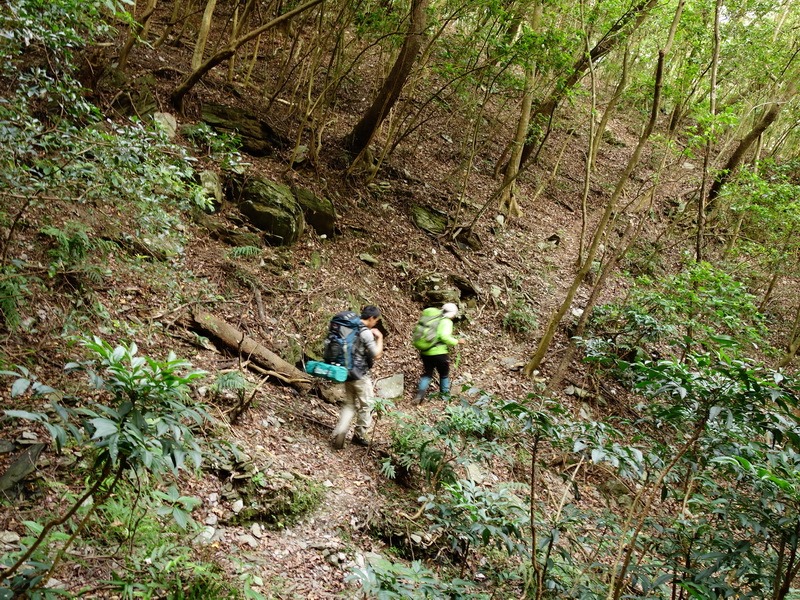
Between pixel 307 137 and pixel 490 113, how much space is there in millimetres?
8739

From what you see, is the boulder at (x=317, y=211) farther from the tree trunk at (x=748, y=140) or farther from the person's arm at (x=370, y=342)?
the tree trunk at (x=748, y=140)

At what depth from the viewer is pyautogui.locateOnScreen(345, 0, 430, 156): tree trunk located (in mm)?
10180

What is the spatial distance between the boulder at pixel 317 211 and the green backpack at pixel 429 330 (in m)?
3.52

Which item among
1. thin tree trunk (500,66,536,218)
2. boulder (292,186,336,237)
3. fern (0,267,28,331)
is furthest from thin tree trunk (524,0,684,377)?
fern (0,267,28,331)

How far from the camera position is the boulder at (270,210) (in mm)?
9039

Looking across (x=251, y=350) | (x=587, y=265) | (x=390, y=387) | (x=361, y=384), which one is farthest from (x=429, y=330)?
(x=587, y=265)

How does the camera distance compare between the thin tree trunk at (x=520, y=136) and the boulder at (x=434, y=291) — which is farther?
the thin tree trunk at (x=520, y=136)

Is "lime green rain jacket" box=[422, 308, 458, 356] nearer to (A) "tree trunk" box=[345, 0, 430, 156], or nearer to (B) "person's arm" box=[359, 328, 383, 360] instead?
Answer: (B) "person's arm" box=[359, 328, 383, 360]

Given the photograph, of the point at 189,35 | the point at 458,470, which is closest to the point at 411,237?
the point at 458,470

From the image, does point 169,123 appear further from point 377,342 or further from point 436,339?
point 436,339

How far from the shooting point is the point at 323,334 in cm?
809

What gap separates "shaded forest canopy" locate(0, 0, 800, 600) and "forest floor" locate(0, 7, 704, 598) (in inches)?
1.8

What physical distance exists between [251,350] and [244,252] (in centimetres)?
226

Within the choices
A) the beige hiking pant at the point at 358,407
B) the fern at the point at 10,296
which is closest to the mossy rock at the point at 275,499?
the beige hiking pant at the point at 358,407
